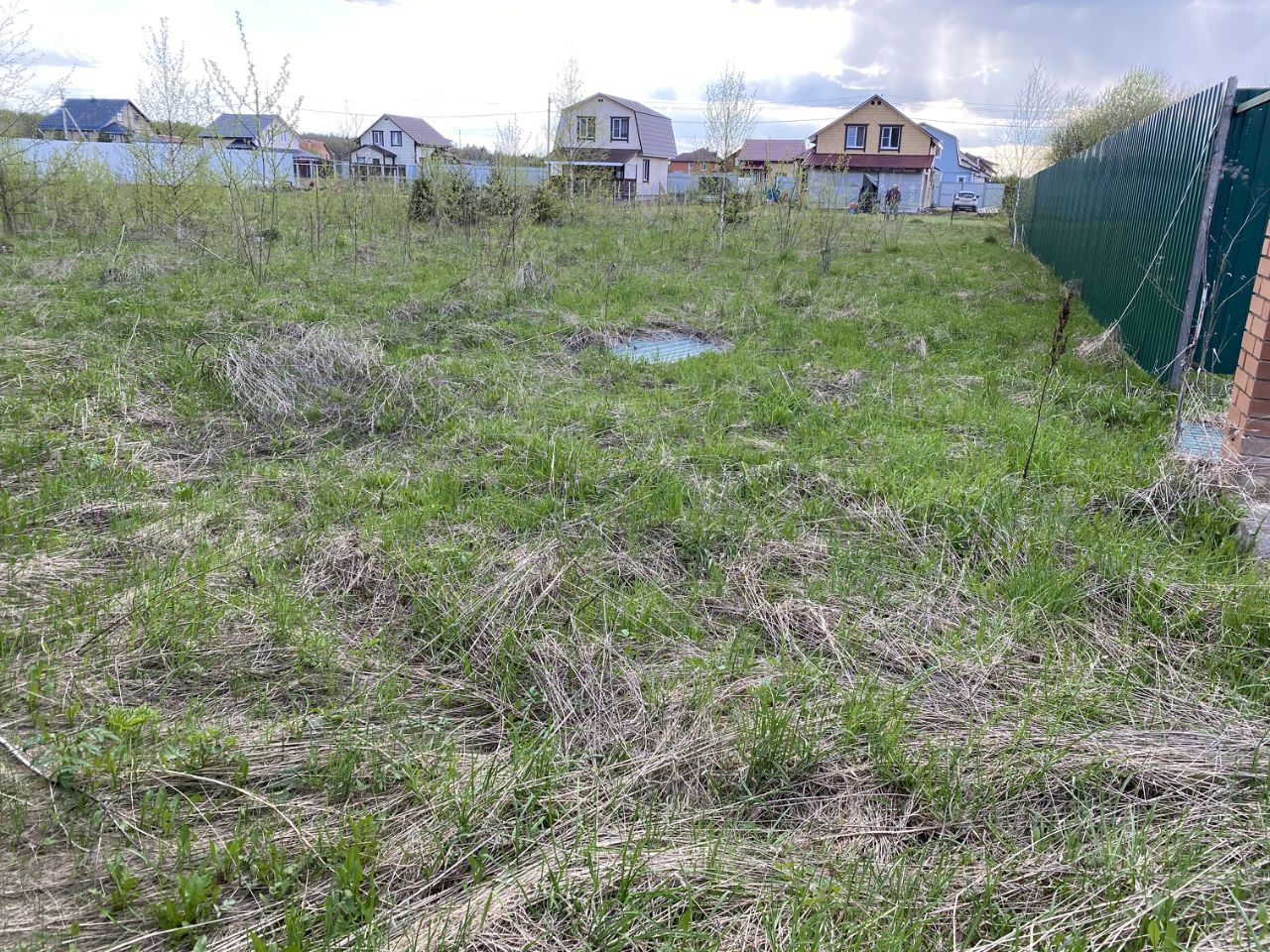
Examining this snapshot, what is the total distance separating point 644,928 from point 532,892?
10.3 inches

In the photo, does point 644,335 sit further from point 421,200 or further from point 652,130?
point 652,130

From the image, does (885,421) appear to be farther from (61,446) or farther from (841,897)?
(61,446)

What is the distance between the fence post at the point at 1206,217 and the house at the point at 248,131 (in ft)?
28.4

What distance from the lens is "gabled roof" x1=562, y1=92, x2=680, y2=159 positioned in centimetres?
4224

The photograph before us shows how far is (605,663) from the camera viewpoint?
265 cm

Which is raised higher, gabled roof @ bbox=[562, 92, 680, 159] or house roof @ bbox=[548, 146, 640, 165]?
gabled roof @ bbox=[562, 92, 680, 159]

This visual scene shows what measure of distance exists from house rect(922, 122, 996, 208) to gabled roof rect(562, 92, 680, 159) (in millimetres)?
15229

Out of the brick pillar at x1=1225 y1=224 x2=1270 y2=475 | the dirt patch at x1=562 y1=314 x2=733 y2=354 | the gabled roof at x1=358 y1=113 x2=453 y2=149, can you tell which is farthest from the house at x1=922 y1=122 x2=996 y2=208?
the brick pillar at x1=1225 y1=224 x2=1270 y2=475

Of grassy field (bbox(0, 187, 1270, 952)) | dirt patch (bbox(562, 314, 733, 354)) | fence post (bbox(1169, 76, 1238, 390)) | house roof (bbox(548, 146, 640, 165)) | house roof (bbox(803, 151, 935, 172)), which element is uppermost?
house roof (bbox(803, 151, 935, 172))

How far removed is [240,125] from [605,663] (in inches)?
352

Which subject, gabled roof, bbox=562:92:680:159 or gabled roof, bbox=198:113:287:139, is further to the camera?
gabled roof, bbox=562:92:680:159

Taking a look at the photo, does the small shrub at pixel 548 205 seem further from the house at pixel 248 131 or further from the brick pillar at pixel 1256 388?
the brick pillar at pixel 1256 388

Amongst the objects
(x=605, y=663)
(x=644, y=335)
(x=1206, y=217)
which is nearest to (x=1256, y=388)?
(x=1206, y=217)

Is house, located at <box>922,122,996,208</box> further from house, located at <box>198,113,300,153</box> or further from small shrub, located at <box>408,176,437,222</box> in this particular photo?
house, located at <box>198,113,300,153</box>
